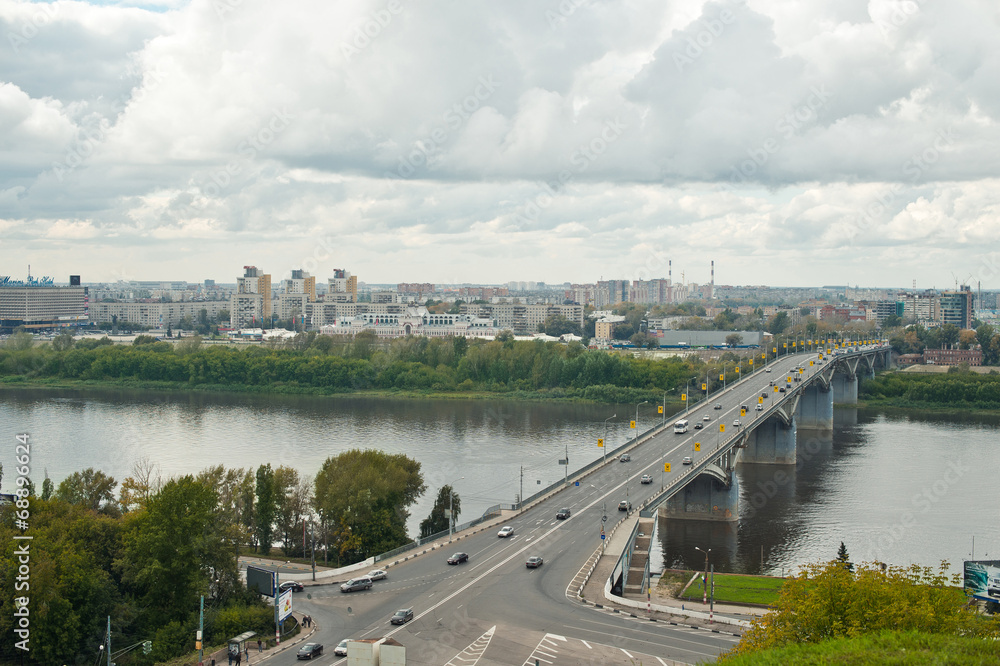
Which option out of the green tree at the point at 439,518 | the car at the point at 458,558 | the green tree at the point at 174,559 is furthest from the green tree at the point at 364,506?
the green tree at the point at 174,559

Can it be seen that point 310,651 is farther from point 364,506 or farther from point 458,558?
point 364,506

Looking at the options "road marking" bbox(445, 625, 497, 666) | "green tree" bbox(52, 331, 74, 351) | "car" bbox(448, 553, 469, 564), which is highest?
"green tree" bbox(52, 331, 74, 351)

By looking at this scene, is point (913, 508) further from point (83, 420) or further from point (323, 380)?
point (323, 380)

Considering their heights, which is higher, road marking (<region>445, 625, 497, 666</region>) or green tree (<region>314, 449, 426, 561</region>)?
green tree (<region>314, 449, 426, 561</region>)

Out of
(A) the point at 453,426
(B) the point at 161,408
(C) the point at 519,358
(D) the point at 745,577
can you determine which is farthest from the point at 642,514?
(C) the point at 519,358

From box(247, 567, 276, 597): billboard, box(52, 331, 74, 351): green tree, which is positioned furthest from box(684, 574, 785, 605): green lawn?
box(52, 331, 74, 351): green tree

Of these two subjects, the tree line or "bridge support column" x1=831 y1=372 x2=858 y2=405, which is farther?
"bridge support column" x1=831 y1=372 x2=858 y2=405

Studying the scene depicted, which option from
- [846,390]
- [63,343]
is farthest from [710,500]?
[63,343]

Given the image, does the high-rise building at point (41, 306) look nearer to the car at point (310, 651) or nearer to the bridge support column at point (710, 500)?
the bridge support column at point (710, 500)

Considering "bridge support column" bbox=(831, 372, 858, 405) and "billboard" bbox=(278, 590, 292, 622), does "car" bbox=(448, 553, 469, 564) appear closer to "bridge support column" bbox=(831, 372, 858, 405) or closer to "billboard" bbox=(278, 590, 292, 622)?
"billboard" bbox=(278, 590, 292, 622)
